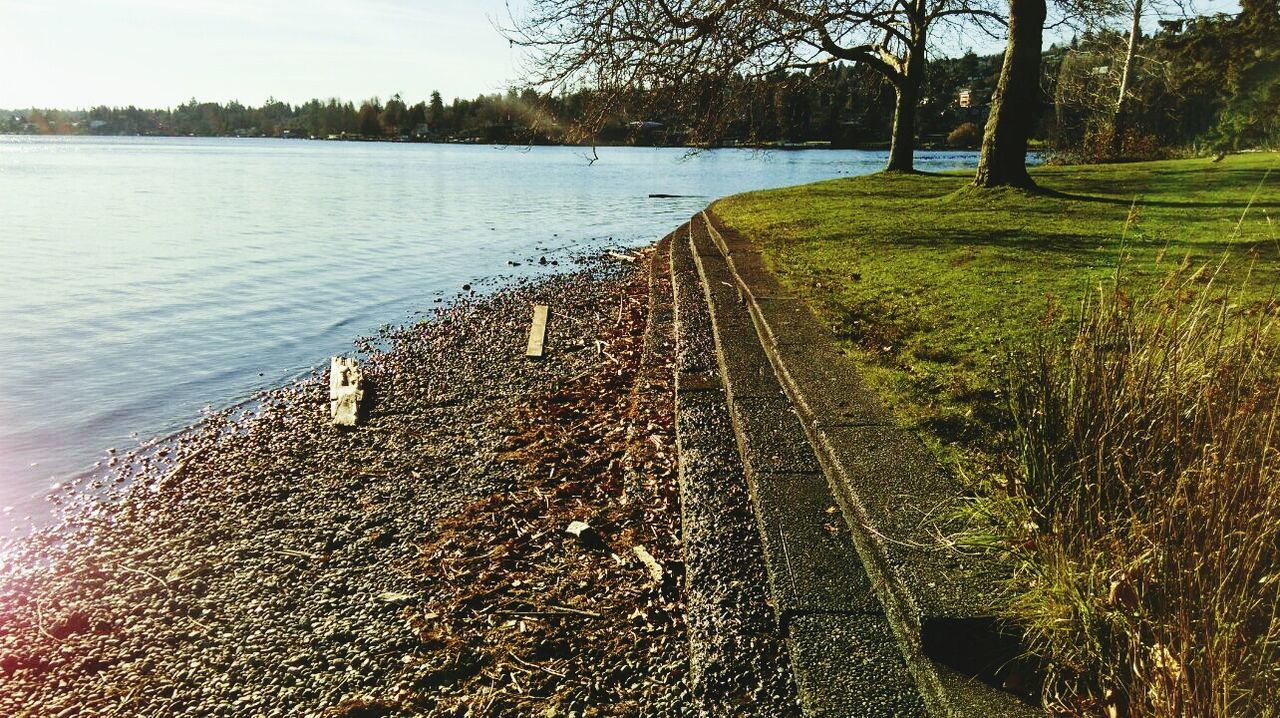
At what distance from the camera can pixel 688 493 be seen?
4074 millimetres

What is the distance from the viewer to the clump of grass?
1979 millimetres

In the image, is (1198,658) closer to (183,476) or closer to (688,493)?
(688,493)

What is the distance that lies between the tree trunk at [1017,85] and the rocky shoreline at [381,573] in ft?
31.7

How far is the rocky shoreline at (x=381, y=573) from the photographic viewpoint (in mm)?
3154

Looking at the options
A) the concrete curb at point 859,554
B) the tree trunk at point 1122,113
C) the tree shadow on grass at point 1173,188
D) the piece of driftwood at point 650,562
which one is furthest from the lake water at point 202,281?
the tree trunk at point 1122,113

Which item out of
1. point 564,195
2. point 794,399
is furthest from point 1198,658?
point 564,195

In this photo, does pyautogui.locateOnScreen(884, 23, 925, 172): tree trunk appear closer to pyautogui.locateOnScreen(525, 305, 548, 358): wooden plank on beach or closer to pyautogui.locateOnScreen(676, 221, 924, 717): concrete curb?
pyautogui.locateOnScreen(525, 305, 548, 358): wooden plank on beach

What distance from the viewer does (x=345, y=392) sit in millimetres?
7855

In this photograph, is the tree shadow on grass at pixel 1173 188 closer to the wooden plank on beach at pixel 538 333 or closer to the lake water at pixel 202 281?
the lake water at pixel 202 281

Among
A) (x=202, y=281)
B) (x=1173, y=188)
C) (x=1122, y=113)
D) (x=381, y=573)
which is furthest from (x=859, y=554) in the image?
(x=1122, y=113)

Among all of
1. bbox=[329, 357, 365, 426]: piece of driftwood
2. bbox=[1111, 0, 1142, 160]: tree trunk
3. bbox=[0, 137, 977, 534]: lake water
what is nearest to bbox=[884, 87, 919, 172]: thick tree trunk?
bbox=[0, 137, 977, 534]: lake water

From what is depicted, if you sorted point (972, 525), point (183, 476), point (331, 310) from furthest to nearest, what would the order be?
point (331, 310) < point (183, 476) < point (972, 525)

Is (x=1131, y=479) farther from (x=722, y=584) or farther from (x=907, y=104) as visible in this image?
(x=907, y=104)

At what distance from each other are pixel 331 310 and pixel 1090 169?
19836 mm
